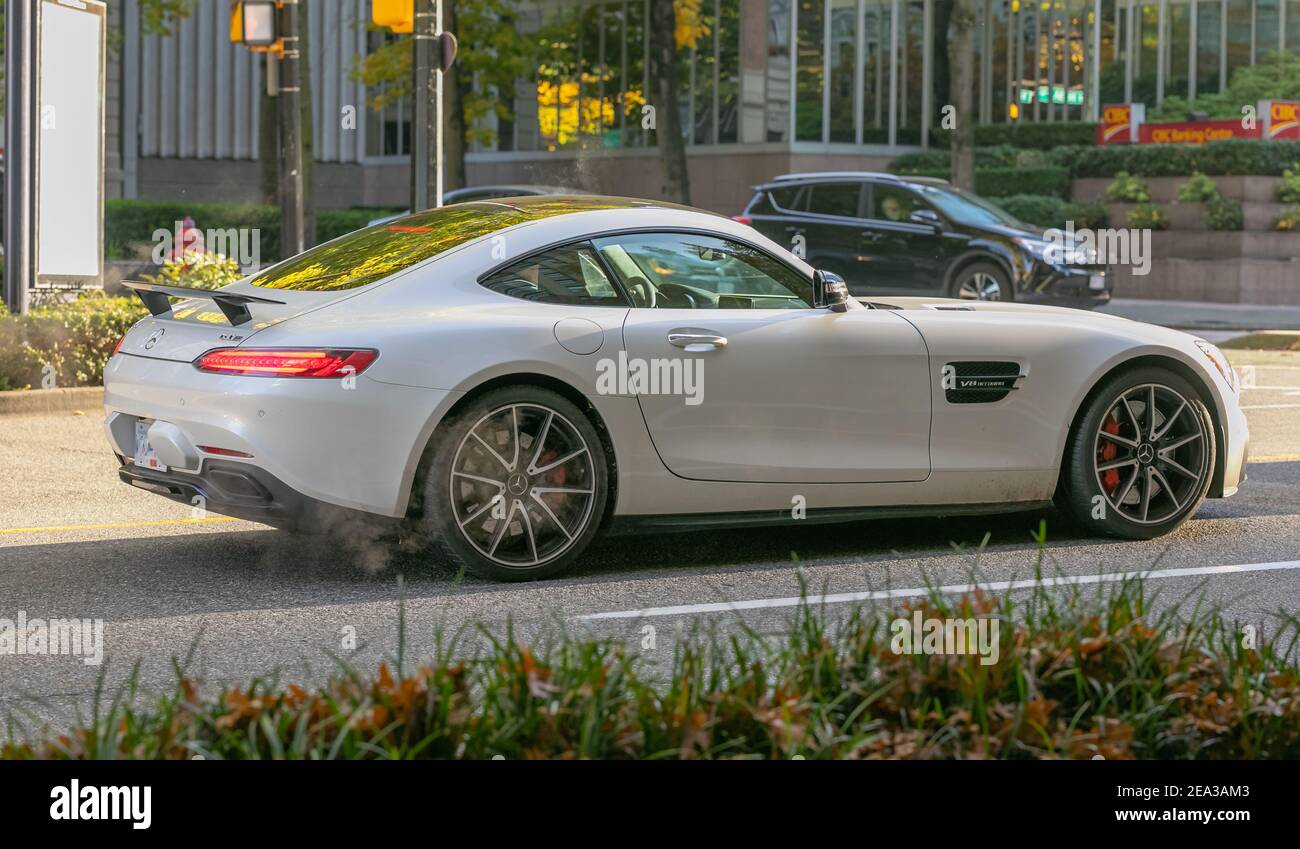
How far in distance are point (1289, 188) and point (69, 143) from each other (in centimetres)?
1933

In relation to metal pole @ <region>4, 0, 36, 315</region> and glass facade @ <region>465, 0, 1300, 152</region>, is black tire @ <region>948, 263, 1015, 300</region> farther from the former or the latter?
glass facade @ <region>465, 0, 1300, 152</region>

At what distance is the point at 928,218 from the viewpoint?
70.1 ft

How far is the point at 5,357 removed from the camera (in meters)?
12.5

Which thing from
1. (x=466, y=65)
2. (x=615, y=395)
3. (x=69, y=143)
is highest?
(x=466, y=65)

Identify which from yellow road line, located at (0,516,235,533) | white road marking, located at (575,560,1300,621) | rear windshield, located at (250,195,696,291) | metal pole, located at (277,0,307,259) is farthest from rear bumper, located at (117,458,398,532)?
metal pole, located at (277,0,307,259)

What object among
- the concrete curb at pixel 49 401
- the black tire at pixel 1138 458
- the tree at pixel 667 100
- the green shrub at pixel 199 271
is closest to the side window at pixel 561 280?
the black tire at pixel 1138 458

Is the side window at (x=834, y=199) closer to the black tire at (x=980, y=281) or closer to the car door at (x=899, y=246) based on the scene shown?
the car door at (x=899, y=246)

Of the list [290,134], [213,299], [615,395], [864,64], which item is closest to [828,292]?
[615,395]

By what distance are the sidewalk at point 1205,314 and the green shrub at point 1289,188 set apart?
187cm

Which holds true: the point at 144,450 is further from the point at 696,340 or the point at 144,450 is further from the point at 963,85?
the point at 963,85

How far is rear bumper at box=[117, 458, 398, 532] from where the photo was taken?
6281 millimetres

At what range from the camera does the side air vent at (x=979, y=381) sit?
736cm
